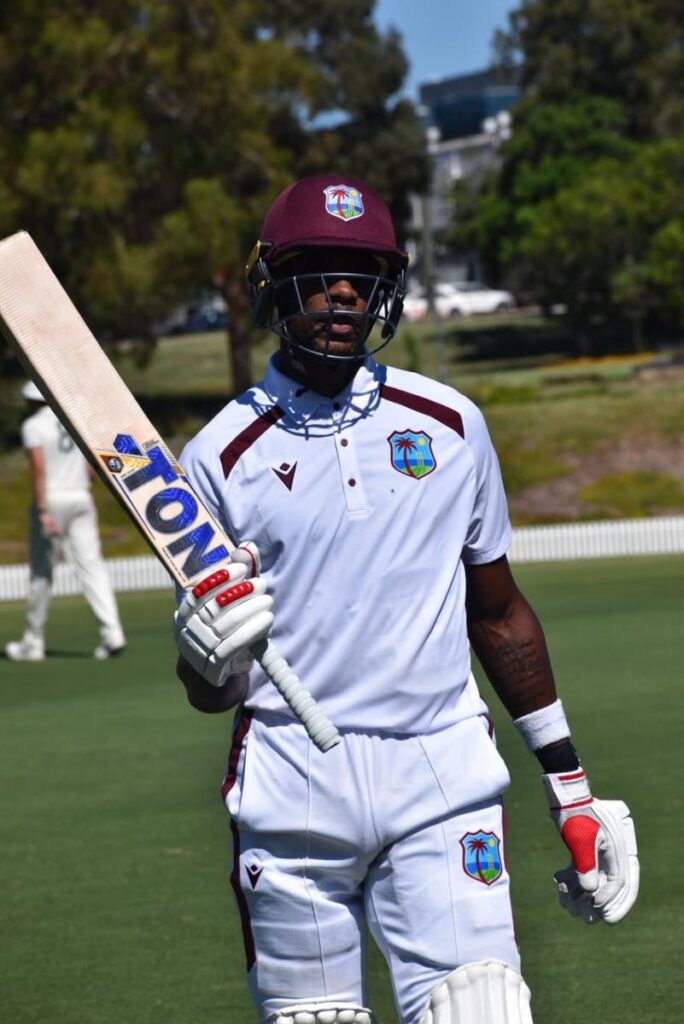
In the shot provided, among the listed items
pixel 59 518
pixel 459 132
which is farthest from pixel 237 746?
pixel 459 132

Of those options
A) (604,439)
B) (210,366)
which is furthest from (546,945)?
(210,366)

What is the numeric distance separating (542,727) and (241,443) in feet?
2.87

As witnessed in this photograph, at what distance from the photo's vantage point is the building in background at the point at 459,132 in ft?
352

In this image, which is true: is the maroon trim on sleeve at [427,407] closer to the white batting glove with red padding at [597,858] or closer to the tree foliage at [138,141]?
the white batting glove with red padding at [597,858]

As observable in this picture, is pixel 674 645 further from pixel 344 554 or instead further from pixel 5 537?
pixel 5 537

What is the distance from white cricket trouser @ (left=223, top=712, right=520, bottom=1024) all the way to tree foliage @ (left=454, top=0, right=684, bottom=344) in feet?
162

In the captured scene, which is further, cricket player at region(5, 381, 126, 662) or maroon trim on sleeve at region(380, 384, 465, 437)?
cricket player at region(5, 381, 126, 662)

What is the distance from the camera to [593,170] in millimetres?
61062

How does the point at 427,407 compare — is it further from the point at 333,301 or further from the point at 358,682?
the point at 358,682

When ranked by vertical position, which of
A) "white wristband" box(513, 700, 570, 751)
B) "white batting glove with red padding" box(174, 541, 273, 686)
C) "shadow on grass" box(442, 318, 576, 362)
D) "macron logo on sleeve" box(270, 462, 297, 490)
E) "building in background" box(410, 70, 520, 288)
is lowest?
"building in background" box(410, 70, 520, 288)

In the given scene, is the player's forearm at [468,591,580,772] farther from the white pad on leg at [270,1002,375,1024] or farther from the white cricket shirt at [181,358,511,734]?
the white pad on leg at [270,1002,375,1024]

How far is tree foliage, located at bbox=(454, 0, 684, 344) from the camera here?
5531 centimetres

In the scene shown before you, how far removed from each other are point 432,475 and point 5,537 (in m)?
24.5

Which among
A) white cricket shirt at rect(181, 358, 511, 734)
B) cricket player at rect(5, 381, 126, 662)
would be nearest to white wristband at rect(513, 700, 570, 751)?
white cricket shirt at rect(181, 358, 511, 734)
